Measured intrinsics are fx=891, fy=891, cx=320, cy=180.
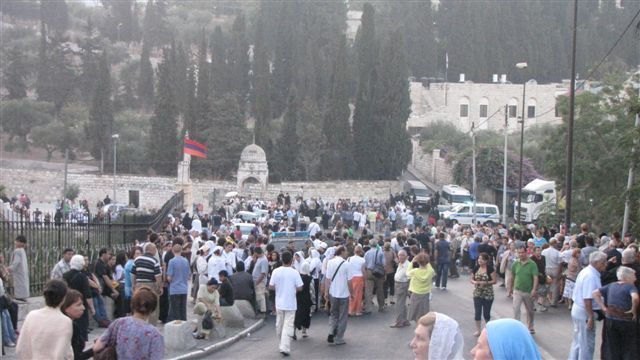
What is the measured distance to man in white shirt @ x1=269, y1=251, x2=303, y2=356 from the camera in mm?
12750

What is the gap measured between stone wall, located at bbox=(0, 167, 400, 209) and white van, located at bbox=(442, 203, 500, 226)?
1562 centimetres

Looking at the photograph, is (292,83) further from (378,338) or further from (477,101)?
(378,338)

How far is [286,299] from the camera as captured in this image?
504 inches

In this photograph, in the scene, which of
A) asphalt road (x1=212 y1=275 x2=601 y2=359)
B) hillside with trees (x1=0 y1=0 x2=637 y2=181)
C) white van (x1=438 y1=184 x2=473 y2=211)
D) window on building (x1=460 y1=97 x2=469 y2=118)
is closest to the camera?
asphalt road (x1=212 y1=275 x2=601 y2=359)

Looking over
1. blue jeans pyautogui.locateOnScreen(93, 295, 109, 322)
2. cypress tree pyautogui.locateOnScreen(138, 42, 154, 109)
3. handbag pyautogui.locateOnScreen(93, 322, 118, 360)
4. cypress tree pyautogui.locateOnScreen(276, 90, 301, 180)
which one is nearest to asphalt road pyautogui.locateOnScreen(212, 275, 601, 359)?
blue jeans pyautogui.locateOnScreen(93, 295, 109, 322)

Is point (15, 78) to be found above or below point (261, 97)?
above

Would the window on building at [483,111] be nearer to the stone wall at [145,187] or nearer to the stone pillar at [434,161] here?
the stone pillar at [434,161]

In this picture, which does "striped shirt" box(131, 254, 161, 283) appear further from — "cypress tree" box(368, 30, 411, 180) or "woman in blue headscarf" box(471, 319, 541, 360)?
"cypress tree" box(368, 30, 411, 180)

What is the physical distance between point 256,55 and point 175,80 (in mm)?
6449

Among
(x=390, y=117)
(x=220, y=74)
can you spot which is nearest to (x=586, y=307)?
(x=390, y=117)

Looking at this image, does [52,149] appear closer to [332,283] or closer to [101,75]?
[101,75]

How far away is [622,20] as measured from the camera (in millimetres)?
100000

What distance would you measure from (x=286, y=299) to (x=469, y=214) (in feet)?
98.9

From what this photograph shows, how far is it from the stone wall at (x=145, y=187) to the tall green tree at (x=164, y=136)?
2.03 metres
